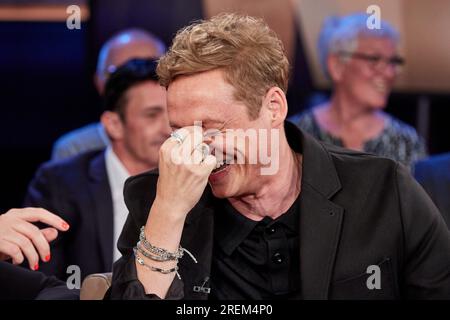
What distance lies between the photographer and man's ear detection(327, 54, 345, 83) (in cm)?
445

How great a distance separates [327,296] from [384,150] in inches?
90.3

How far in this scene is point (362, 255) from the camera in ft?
6.74

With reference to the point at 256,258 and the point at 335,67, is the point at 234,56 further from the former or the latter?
the point at 335,67

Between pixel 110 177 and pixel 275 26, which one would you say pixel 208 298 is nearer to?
pixel 110 177

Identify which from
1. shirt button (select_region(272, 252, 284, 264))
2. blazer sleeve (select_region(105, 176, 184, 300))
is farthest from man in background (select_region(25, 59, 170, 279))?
shirt button (select_region(272, 252, 284, 264))

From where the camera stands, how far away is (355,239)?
2080 mm

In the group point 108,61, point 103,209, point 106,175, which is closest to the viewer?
point 103,209

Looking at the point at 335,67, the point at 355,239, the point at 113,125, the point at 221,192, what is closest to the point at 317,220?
the point at 355,239

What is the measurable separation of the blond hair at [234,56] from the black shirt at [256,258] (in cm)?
29

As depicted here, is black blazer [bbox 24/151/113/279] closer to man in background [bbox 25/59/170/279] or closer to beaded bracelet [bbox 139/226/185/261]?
man in background [bbox 25/59/170/279]

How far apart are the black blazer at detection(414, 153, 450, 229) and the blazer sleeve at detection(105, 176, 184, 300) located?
114 centimetres

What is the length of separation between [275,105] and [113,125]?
1.77 meters

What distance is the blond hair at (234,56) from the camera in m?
2.05

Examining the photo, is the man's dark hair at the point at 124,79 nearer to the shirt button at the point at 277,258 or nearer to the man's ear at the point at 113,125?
the man's ear at the point at 113,125
